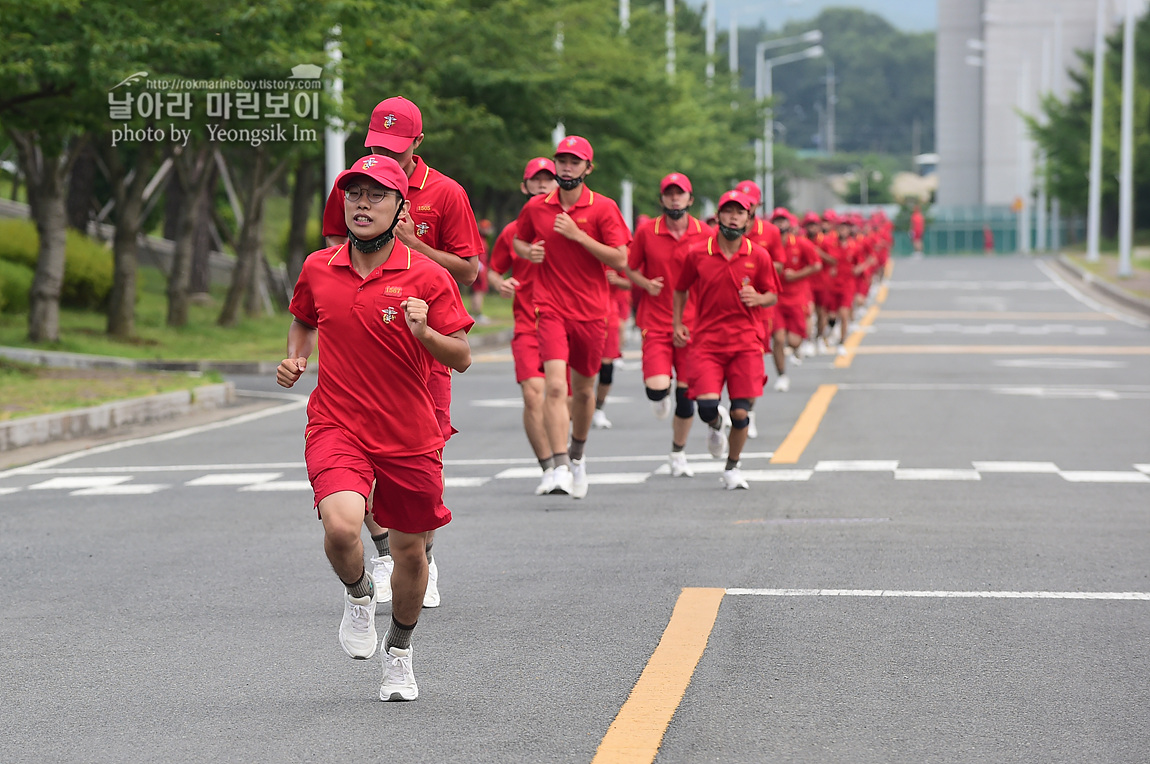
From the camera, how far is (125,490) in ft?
36.8

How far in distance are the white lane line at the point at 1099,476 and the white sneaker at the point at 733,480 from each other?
209cm

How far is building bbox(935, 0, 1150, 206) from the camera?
4114 inches

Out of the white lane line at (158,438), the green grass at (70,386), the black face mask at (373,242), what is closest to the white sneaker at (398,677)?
the black face mask at (373,242)

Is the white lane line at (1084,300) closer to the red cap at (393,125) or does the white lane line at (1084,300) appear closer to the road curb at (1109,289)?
the road curb at (1109,289)

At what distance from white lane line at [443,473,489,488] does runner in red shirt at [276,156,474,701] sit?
5.50m

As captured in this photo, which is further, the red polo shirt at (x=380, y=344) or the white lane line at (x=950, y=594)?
the white lane line at (x=950, y=594)

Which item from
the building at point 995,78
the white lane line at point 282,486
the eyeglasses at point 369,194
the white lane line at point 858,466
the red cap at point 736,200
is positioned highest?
the building at point 995,78

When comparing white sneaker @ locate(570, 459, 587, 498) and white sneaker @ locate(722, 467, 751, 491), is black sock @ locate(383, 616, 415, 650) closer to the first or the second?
white sneaker @ locate(570, 459, 587, 498)

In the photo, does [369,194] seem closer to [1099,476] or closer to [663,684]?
[663,684]

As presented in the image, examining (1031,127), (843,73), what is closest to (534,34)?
(1031,127)

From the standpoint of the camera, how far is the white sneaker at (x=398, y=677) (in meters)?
5.57

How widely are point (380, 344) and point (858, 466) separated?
Answer: 6.85 metres

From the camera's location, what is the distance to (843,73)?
7682 inches

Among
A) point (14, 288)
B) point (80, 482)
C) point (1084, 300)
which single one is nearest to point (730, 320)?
point (80, 482)
